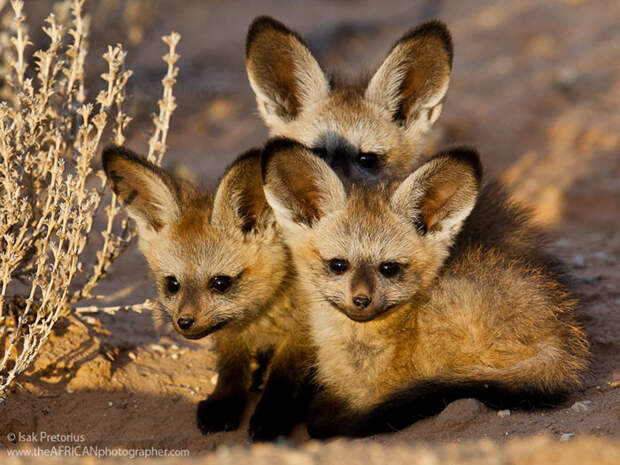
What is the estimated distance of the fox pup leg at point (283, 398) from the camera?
173 inches

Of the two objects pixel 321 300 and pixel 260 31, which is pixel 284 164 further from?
pixel 260 31

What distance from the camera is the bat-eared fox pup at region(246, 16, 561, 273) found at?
199 inches

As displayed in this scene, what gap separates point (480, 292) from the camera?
155 inches

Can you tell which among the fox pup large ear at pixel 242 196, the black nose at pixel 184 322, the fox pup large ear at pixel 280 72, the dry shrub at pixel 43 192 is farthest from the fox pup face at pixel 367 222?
the fox pup large ear at pixel 280 72

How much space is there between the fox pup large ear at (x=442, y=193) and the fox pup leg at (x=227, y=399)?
1.35 m

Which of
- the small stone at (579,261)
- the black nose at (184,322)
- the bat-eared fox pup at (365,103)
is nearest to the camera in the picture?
the black nose at (184,322)

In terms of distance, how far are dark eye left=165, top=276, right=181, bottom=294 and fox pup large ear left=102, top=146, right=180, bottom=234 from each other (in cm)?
34

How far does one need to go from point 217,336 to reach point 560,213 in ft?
15.1

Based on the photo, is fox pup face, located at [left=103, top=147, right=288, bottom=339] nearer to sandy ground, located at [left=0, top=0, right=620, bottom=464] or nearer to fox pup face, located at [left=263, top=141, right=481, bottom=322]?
fox pup face, located at [left=263, top=141, right=481, bottom=322]

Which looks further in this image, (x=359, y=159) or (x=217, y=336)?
(x=359, y=159)

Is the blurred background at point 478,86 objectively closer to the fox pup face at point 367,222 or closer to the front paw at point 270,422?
the fox pup face at point 367,222

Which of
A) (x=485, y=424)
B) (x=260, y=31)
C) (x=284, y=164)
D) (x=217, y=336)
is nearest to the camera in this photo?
(x=485, y=424)

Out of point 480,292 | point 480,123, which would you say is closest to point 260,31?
point 480,292

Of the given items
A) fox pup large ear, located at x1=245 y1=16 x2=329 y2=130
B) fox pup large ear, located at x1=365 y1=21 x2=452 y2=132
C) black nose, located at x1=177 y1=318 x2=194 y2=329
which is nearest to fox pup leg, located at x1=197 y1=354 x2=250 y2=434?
black nose, located at x1=177 y1=318 x2=194 y2=329
